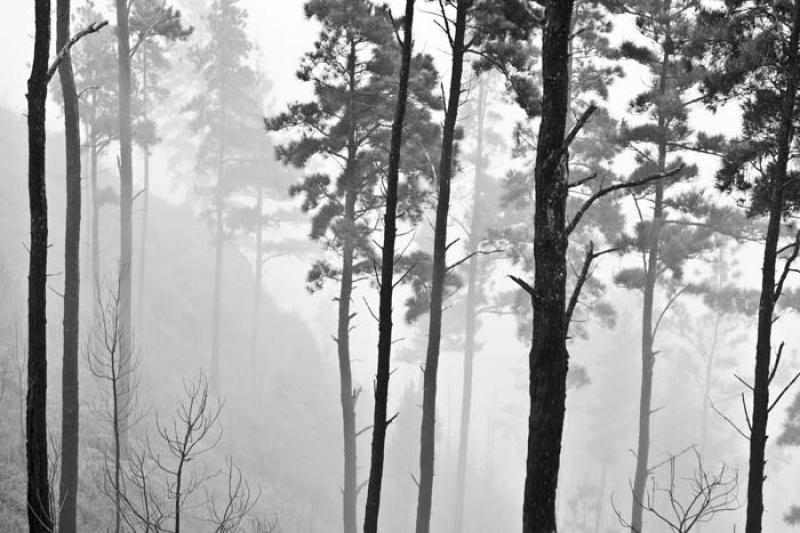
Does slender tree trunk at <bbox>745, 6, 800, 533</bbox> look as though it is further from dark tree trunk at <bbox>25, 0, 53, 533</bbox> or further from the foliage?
dark tree trunk at <bbox>25, 0, 53, 533</bbox>

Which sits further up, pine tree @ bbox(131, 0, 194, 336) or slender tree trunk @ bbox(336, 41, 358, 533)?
pine tree @ bbox(131, 0, 194, 336)

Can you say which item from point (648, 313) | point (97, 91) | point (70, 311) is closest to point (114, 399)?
point (70, 311)

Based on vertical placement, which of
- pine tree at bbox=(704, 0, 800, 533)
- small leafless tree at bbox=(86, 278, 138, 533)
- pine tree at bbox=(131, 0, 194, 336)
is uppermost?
pine tree at bbox=(131, 0, 194, 336)

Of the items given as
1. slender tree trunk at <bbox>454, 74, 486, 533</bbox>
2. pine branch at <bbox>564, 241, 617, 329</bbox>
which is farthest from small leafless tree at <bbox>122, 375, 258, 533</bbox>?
slender tree trunk at <bbox>454, 74, 486, 533</bbox>

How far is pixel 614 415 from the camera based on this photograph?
39688mm

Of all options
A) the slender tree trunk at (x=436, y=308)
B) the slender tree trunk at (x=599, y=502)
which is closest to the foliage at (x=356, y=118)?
the slender tree trunk at (x=436, y=308)

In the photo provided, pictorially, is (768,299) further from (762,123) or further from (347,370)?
(347,370)

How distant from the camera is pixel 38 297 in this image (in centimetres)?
771

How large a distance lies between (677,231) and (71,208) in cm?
1257

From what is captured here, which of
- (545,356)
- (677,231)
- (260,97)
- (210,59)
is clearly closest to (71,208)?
(545,356)

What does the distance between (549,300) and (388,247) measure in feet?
8.02

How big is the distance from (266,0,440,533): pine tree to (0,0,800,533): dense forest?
2.5 inches

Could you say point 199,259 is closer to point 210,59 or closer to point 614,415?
point 210,59

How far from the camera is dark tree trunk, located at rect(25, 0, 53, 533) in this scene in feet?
23.5
